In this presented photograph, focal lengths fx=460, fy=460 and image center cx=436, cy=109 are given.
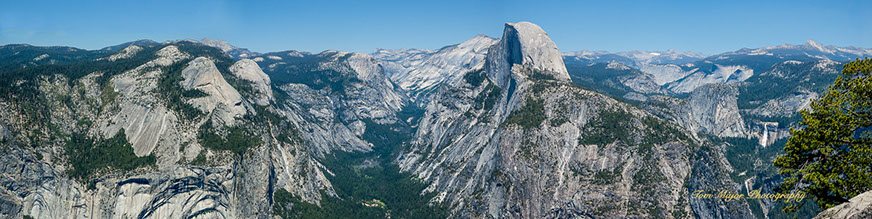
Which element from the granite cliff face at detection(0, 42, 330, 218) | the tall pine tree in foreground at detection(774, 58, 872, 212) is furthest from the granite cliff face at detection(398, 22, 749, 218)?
the tall pine tree in foreground at detection(774, 58, 872, 212)

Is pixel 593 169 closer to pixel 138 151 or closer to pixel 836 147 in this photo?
pixel 836 147

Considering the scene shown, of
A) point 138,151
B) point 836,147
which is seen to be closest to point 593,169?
point 836,147

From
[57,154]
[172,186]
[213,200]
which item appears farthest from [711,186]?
[57,154]

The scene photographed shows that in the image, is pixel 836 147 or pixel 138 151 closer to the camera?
pixel 836 147

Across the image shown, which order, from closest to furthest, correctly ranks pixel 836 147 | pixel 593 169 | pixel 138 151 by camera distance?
1. pixel 836 147
2. pixel 138 151
3. pixel 593 169

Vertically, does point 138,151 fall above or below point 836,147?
below

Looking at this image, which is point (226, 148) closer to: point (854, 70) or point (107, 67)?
point (107, 67)

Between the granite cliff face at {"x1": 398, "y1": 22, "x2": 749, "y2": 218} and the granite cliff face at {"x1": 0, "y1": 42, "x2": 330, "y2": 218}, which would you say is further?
the granite cliff face at {"x1": 398, "y1": 22, "x2": 749, "y2": 218}

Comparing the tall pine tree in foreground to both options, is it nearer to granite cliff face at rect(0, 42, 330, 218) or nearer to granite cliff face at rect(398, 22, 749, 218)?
granite cliff face at rect(398, 22, 749, 218)
